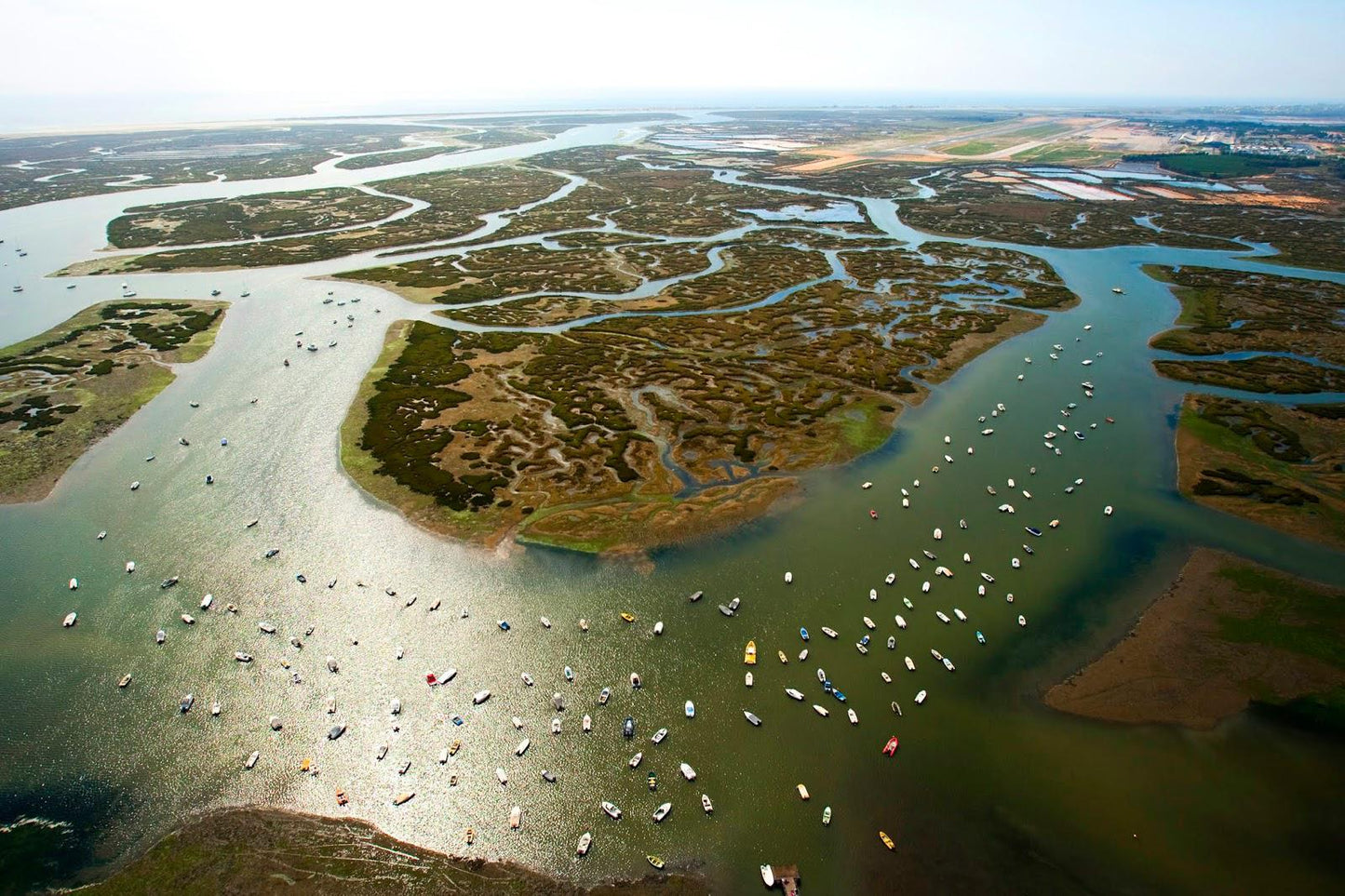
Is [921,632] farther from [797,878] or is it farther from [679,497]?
[679,497]

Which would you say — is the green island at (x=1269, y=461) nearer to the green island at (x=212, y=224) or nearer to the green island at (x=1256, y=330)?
the green island at (x=1256, y=330)

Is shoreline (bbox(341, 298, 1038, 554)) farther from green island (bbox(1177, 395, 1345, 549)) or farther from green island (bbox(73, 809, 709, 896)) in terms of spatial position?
green island (bbox(1177, 395, 1345, 549))

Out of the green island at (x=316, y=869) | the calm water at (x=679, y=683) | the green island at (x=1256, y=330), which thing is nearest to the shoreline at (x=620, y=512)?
the calm water at (x=679, y=683)

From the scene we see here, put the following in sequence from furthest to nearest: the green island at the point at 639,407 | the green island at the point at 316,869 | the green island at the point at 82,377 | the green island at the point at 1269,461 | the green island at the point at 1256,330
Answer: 1. the green island at the point at 1256,330
2. the green island at the point at 82,377
3. the green island at the point at 639,407
4. the green island at the point at 1269,461
5. the green island at the point at 316,869

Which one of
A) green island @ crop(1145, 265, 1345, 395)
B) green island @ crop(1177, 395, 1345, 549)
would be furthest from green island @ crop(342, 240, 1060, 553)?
green island @ crop(1177, 395, 1345, 549)

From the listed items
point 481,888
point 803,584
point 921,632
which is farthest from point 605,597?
point 921,632

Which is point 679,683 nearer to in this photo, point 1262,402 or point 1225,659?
point 1225,659

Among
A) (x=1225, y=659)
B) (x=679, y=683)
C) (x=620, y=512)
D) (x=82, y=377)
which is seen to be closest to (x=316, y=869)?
(x=679, y=683)
